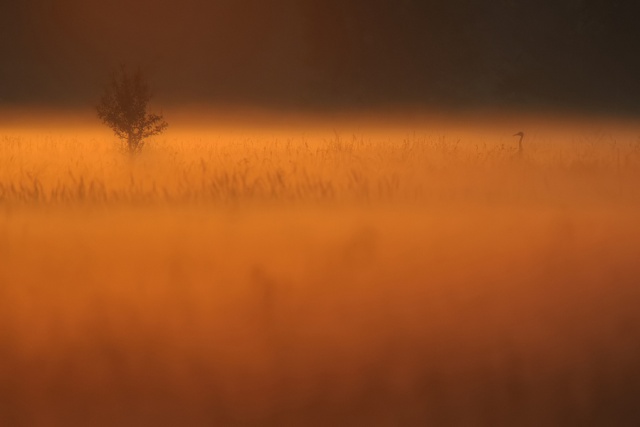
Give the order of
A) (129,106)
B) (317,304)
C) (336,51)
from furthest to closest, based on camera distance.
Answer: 1. (336,51)
2. (129,106)
3. (317,304)

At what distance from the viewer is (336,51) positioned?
64.2 metres

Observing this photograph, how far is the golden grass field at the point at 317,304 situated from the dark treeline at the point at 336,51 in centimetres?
4573

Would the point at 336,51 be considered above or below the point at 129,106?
above

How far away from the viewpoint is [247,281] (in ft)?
24.1

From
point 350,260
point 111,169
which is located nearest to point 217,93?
point 111,169

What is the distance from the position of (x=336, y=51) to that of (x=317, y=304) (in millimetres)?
59238

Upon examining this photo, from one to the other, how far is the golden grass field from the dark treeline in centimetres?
4573

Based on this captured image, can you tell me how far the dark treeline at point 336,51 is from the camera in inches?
Answer: 2324

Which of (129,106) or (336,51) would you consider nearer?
(129,106)

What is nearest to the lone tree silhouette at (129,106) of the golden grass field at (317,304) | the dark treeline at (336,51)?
the golden grass field at (317,304)

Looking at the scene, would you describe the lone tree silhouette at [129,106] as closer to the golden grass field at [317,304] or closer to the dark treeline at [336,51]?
the golden grass field at [317,304]

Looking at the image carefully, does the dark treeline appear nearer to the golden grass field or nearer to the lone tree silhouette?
the lone tree silhouette

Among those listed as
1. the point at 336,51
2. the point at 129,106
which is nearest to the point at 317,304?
the point at 129,106

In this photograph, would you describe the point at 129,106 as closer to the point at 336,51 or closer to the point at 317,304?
the point at 317,304
